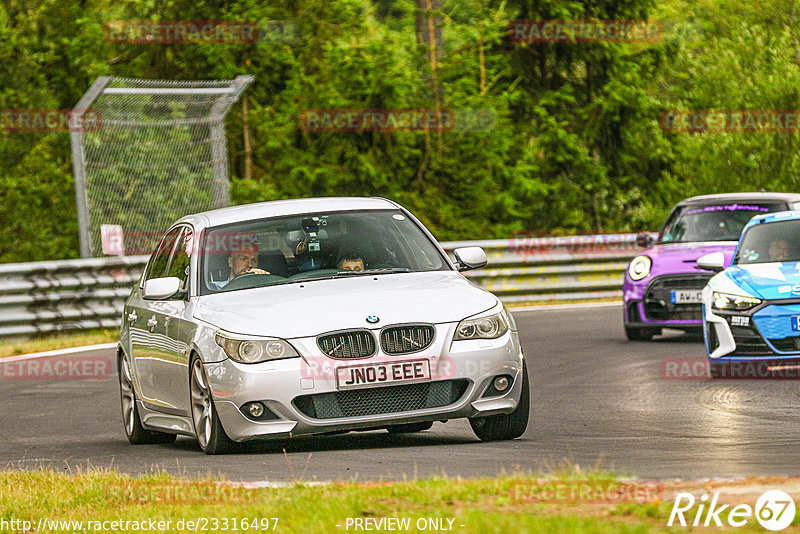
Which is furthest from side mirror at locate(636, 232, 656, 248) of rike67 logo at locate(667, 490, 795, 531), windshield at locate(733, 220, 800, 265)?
rike67 logo at locate(667, 490, 795, 531)

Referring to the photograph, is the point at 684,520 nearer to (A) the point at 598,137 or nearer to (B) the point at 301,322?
(B) the point at 301,322

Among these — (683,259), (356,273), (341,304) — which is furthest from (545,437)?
(683,259)

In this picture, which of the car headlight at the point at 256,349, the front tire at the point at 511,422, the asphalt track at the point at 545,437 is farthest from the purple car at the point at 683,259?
the car headlight at the point at 256,349

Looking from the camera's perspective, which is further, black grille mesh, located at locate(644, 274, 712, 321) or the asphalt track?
black grille mesh, located at locate(644, 274, 712, 321)

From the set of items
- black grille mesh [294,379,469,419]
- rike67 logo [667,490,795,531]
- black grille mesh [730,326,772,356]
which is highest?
rike67 logo [667,490,795,531]

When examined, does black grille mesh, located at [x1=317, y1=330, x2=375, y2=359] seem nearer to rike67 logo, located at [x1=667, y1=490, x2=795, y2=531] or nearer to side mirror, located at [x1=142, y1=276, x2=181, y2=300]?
side mirror, located at [x1=142, y1=276, x2=181, y2=300]

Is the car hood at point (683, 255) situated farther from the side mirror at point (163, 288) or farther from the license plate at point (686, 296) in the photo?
the side mirror at point (163, 288)

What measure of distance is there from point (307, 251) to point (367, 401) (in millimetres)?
1453

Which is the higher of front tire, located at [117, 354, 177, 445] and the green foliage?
front tire, located at [117, 354, 177, 445]

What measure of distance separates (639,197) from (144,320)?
2514 cm

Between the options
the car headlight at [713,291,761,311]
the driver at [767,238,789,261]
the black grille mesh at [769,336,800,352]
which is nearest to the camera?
the black grille mesh at [769,336,800,352]

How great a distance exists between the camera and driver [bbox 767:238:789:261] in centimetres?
1372

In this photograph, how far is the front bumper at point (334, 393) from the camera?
8641 millimetres

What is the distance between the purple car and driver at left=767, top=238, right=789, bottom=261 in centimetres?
289
